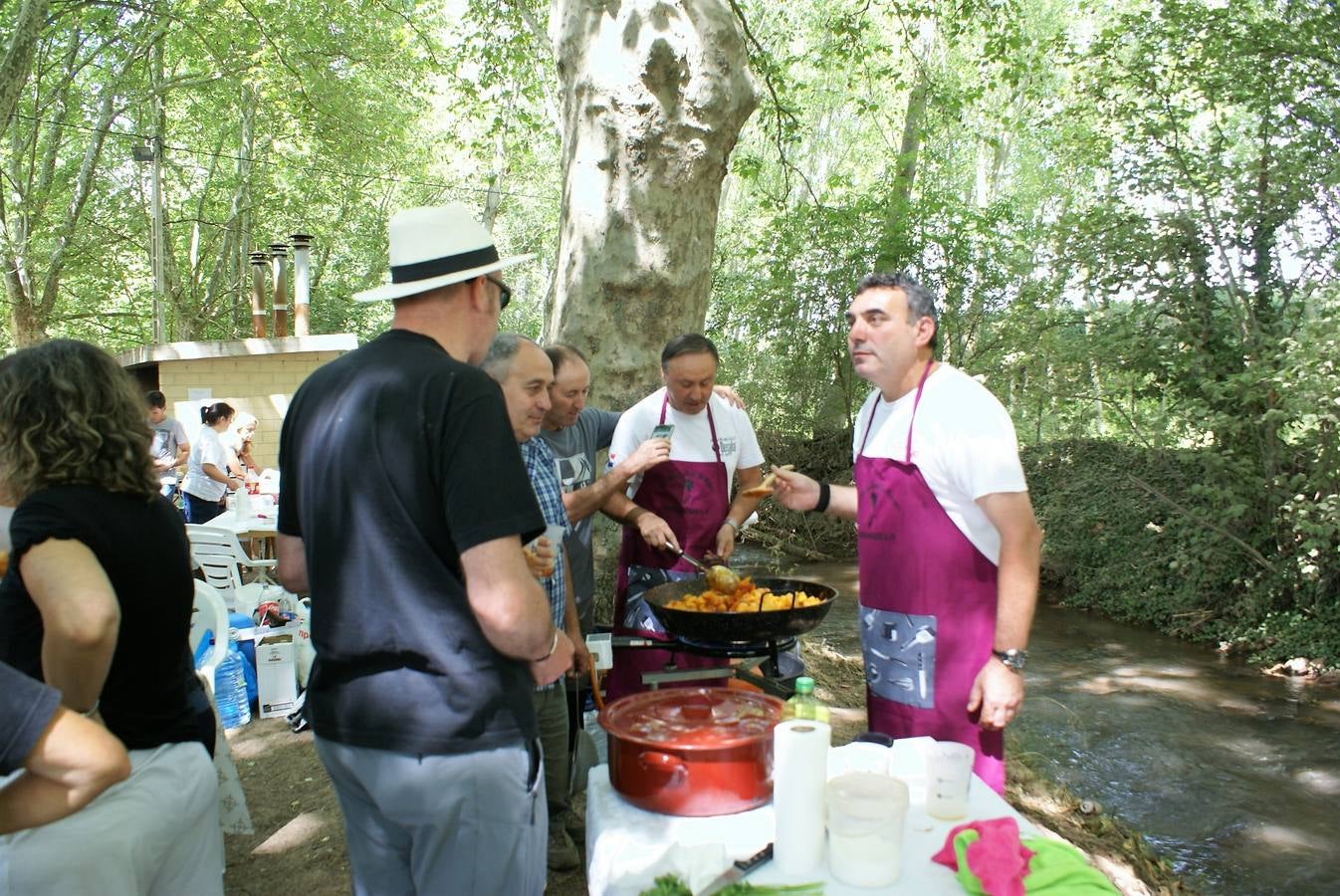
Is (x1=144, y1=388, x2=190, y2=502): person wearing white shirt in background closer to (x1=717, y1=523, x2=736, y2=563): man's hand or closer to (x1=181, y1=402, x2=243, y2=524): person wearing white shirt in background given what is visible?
(x1=181, y1=402, x2=243, y2=524): person wearing white shirt in background

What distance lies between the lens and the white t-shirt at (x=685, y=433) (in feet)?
13.4

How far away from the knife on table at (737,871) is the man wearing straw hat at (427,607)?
38cm

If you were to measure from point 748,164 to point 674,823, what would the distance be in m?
9.16

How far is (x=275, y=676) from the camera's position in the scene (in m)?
5.38

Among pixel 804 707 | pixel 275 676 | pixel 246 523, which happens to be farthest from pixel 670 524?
pixel 246 523

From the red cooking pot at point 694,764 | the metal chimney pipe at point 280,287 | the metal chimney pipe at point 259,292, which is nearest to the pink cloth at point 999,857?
the red cooking pot at point 694,764

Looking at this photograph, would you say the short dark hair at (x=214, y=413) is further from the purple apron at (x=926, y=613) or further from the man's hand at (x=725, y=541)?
the purple apron at (x=926, y=613)

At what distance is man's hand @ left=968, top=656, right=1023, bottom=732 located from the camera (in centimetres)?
247

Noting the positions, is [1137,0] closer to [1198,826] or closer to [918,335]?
[1198,826]

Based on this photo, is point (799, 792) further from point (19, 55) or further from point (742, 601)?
point (19, 55)

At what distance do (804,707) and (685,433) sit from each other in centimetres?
236

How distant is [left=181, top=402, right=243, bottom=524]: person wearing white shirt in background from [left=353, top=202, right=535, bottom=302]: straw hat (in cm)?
730

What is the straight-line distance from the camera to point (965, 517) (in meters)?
2.66

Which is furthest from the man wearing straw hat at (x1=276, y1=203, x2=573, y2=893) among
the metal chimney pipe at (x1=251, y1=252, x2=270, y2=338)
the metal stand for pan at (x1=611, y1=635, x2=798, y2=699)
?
the metal chimney pipe at (x1=251, y1=252, x2=270, y2=338)
